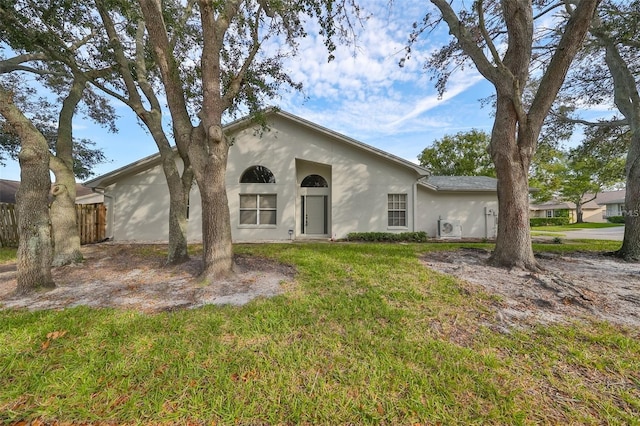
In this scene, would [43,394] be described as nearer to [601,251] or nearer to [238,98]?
[238,98]

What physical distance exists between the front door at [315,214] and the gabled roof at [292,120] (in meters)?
3.15

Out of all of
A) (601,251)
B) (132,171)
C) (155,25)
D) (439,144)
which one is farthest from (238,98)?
(439,144)

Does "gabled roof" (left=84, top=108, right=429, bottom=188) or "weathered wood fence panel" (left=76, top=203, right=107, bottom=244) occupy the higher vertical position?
"gabled roof" (left=84, top=108, right=429, bottom=188)

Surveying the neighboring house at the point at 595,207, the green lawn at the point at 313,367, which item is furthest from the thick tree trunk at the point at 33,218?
the neighboring house at the point at 595,207

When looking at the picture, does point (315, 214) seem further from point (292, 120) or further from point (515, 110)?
point (515, 110)

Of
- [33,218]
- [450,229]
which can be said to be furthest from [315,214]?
[33,218]

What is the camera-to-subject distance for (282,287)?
4734 millimetres

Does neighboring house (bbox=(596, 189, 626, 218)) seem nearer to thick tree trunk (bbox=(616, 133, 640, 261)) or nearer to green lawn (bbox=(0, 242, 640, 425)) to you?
thick tree trunk (bbox=(616, 133, 640, 261))

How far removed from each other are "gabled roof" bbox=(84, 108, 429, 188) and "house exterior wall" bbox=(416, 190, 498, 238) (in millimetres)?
2311

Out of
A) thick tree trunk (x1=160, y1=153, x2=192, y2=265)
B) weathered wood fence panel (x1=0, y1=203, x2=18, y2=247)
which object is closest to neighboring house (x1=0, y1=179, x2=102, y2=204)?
weathered wood fence panel (x1=0, y1=203, x2=18, y2=247)

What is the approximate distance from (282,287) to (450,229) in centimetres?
1075

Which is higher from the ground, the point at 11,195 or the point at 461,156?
the point at 461,156

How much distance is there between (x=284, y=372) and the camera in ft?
7.79

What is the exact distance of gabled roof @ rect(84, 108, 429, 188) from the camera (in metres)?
11.2
